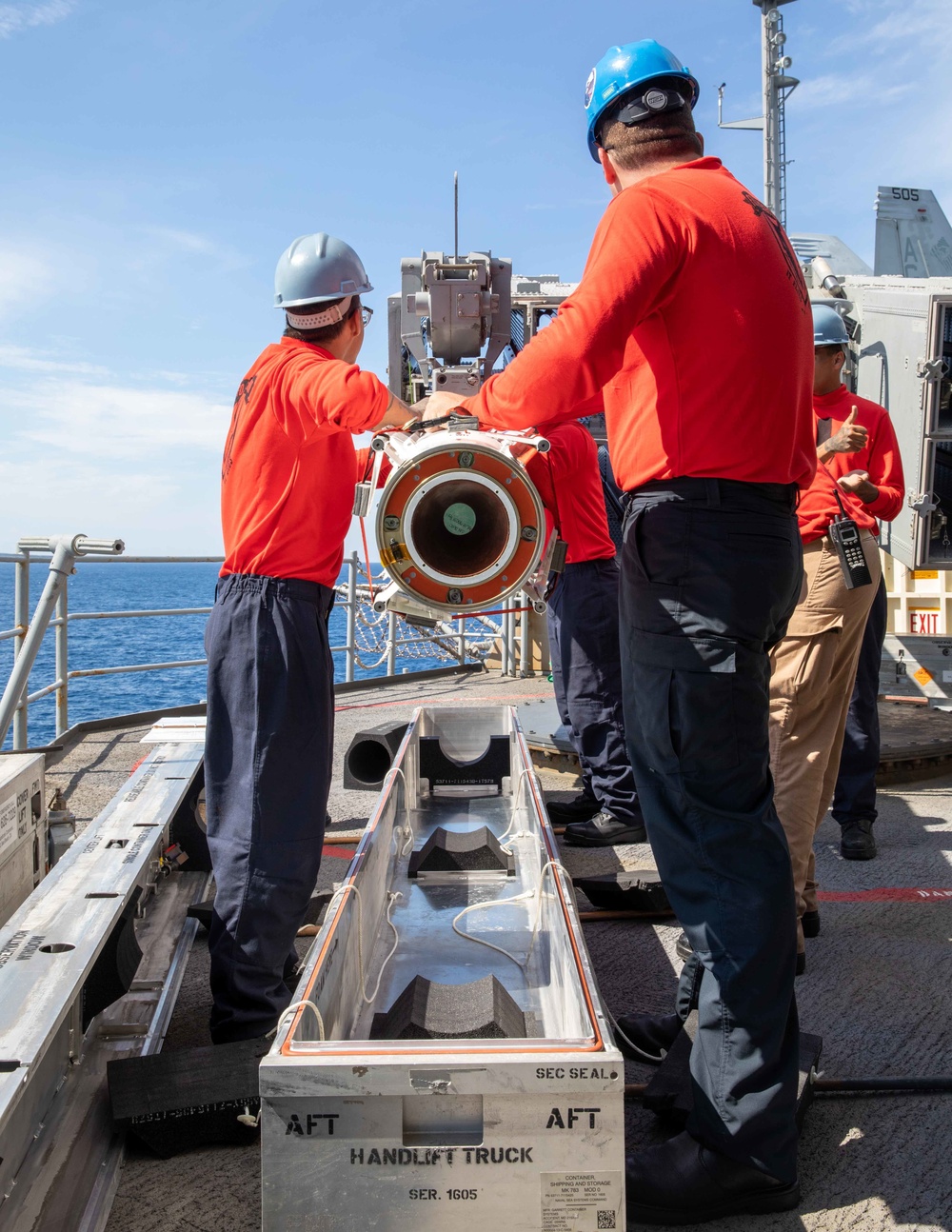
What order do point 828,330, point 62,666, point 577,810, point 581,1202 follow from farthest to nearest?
point 62,666, point 577,810, point 828,330, point 581,1202

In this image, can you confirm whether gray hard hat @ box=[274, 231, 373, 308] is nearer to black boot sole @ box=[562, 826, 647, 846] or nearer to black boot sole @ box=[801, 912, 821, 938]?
black boot sole @ box=[801, 912, 821, 938]

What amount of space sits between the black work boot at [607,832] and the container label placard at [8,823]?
2.62 m

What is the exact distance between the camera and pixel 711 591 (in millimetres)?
2029

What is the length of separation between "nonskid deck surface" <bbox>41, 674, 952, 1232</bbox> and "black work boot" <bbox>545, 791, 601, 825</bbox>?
413 mm

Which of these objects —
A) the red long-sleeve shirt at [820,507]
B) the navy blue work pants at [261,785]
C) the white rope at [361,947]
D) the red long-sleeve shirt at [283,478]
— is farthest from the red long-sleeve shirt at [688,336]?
the red long-sleeve shirt at [820,507]

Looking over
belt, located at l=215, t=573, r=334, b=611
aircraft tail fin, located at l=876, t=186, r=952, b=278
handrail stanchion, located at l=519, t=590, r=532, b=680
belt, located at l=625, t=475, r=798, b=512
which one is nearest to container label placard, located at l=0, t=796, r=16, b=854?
belt, located at l=215, t=573, r=334, b=611

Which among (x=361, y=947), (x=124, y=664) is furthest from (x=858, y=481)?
(x=124, y=664)

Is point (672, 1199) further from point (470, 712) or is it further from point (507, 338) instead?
point (507, 338)

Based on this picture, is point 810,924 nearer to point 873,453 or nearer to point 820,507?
point 820,507

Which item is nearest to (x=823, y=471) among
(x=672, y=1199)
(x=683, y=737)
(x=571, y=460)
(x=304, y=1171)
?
(x=571, y=460)

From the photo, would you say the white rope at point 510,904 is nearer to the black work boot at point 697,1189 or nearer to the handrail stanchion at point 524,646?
the black work boot at point 697,1189

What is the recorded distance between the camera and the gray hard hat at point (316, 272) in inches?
116

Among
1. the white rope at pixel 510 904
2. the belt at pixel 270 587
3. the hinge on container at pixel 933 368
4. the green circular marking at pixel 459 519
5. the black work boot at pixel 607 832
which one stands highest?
the hinge on container at pixel 933 368

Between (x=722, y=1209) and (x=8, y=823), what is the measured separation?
7.40 feet
